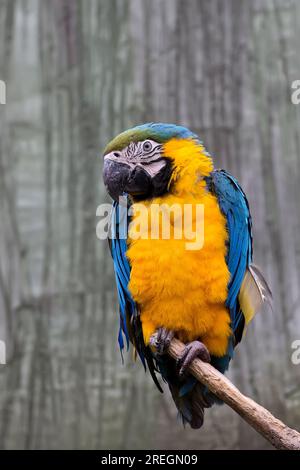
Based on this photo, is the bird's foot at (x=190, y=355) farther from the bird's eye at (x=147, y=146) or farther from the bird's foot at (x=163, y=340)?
the bird's eye at (x=147, y=146)

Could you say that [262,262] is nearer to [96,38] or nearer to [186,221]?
[186,221]

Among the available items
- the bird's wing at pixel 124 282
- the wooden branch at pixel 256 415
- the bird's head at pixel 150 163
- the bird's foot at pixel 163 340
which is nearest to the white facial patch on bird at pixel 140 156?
the bird's head at pixel 150 163

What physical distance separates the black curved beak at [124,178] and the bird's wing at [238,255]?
0.22 m

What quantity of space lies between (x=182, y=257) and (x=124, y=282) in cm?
26

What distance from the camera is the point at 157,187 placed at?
2.29 metres

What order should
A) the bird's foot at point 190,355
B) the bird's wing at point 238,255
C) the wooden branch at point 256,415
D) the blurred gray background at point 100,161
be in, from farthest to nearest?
the blurred gray background at point 100,161, the bird's wing at point 238,255, the bird's foot at point 190,355, the wooden branch at point 256,415

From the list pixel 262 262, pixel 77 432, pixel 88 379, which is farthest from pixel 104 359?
pixel 262 262

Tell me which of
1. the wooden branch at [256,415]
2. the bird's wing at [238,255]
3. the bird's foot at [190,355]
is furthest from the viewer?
the bird's wing at [238,255]

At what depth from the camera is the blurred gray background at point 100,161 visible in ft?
8.89

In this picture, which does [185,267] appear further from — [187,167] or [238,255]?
[187,167]

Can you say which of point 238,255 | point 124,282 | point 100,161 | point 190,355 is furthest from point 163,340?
point 100,161

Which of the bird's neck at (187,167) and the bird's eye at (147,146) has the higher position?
the bird's eye at (147,146)

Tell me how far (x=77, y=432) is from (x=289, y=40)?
173 cm

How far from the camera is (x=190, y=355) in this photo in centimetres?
220
